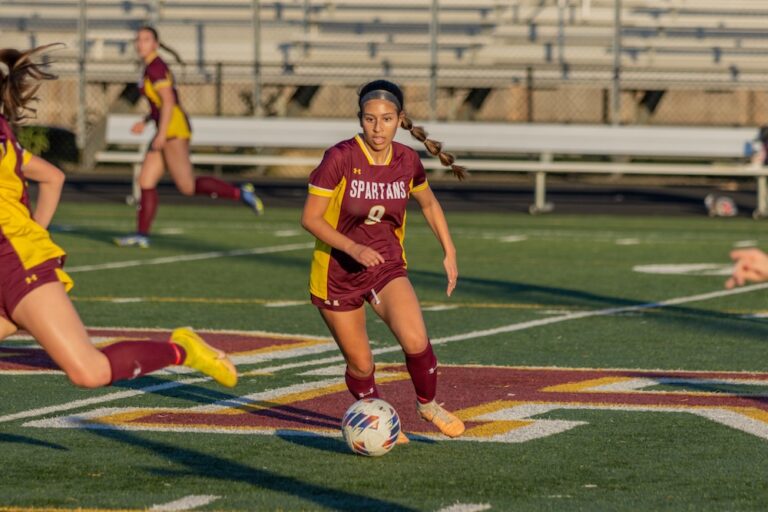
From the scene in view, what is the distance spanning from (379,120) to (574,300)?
21.1 ft

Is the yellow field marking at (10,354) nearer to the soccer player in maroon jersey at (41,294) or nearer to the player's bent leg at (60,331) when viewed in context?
the soccer player in maroon jersey at (41,294)

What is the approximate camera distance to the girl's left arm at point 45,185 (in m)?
7.25

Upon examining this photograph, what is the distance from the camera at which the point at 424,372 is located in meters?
7.73

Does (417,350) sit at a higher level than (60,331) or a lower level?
lower

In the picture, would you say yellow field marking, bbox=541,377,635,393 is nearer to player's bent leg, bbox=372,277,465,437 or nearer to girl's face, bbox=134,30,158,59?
player's bent leg, bbox=372,277,465,437

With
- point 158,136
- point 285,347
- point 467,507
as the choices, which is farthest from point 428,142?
point 158,136

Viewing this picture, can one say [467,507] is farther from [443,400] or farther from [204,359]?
[443,400]

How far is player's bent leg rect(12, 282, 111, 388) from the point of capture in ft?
21.6

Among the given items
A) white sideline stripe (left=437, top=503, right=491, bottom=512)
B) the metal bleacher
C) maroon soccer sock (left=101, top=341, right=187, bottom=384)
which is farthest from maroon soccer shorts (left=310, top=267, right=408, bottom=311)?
the metal bleacher

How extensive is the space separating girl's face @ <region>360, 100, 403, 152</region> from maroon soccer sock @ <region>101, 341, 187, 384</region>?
1387 mm

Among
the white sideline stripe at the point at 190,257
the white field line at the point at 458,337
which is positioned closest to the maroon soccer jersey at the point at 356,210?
the white field line at the point at 458,337

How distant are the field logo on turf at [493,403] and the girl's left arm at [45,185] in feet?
3.80

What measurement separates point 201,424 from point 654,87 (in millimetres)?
24148

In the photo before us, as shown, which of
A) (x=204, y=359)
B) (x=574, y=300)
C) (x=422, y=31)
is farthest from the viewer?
(x=422, y=31)
